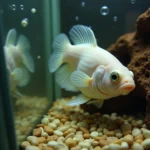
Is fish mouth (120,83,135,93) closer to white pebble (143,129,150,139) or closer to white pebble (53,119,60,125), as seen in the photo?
white pebble (143,129,150,139)

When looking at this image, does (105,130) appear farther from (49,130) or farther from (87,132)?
(49,130)

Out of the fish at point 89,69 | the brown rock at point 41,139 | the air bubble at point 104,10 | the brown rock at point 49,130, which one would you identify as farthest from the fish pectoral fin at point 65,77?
the air bubble at point 104,10

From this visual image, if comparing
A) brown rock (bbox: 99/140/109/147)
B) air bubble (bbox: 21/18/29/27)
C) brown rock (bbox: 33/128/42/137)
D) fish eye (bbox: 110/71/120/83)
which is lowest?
brown rock (bbox: 33/128/42/137)

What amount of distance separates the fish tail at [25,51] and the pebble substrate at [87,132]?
0.54 m

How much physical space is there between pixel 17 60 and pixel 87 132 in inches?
32.5

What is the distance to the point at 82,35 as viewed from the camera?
7.97ft

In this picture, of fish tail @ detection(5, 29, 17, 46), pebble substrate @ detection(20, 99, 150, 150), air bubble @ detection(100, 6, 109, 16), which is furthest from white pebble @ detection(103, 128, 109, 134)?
air bubble @ detection(100, 6, 109, 16)

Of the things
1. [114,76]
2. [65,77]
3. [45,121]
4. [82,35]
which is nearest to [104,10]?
[82,35]

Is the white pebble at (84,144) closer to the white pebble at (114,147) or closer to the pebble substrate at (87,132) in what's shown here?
the pebble substrate at (87,132)

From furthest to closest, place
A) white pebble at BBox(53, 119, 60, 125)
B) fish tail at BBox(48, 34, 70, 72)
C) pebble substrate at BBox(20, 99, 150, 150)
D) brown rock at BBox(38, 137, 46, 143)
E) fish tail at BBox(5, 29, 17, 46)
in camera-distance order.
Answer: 1. fish tail at BBox(48, 34, 70, 72)
2. white pebble at BBox(53, 119, 60, 125)
3. brown rock at BBox(38, 137, 46, 143)
4. pebble substrate at BBox(20, 99, 150, 150)
5. fish tail at BBox(5, 29, 17, 46)

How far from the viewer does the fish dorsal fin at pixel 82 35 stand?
237 cm

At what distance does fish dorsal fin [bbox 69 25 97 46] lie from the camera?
2.37 metres

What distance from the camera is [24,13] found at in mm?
2256

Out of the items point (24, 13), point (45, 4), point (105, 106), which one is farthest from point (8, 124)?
point (45, 4)
